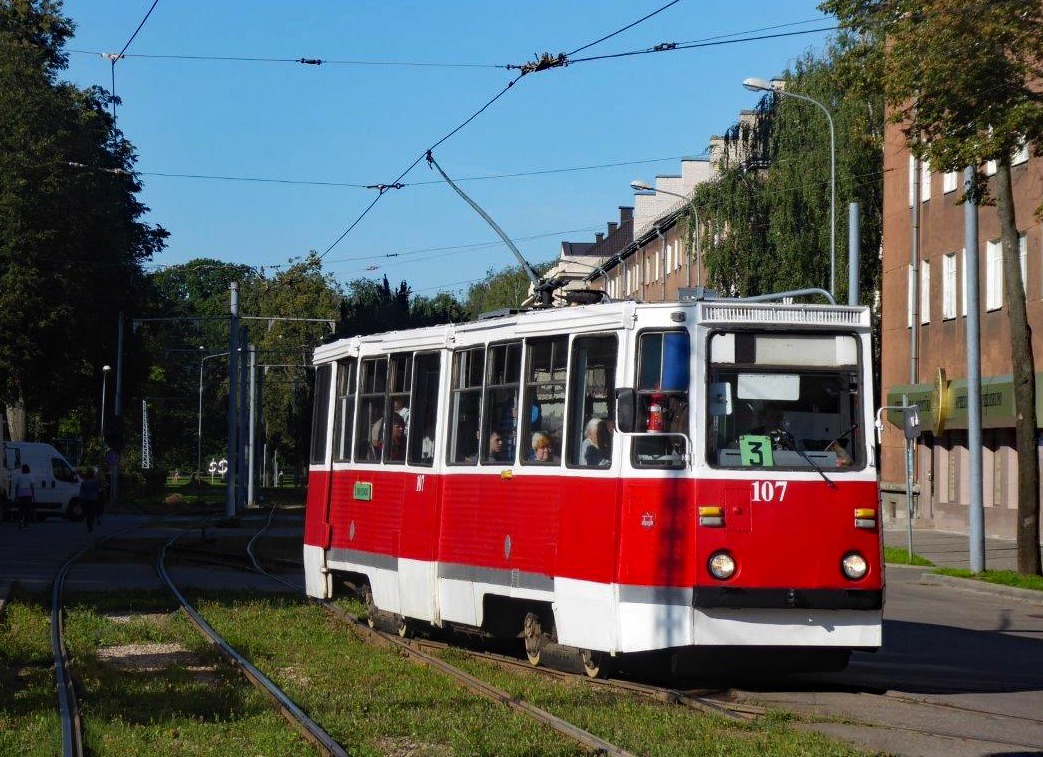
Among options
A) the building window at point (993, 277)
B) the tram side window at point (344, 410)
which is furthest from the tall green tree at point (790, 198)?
the tram side window at point (344, 410)

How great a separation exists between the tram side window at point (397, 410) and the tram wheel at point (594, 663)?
3.66m

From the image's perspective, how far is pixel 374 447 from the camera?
53.3 ft

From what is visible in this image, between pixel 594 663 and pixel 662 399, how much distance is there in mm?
2039

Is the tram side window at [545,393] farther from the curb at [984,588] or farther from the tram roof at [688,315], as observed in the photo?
the curb at [984,588]

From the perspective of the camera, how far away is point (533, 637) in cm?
1306

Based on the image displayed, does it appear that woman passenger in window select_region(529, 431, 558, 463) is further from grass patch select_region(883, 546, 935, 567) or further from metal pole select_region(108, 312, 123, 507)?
metal pole select_region(108, 312, 123, 507)

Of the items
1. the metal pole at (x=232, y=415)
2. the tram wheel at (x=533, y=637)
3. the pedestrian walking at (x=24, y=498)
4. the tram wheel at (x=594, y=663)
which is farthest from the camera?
the metal pole at (x=232, y=415)

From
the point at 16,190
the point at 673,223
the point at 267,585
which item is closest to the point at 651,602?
the point at 267,585

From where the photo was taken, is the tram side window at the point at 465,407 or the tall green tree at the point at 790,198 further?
the tall green tree at the point at 790,198

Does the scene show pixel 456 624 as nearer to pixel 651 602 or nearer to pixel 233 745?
pixel 651 602

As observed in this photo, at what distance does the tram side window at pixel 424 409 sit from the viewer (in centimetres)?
1480

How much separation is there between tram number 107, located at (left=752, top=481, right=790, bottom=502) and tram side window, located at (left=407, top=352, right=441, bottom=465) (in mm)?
4023

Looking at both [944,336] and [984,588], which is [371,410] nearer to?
[984,588]

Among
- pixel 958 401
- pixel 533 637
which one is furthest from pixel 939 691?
pixel 958 401
